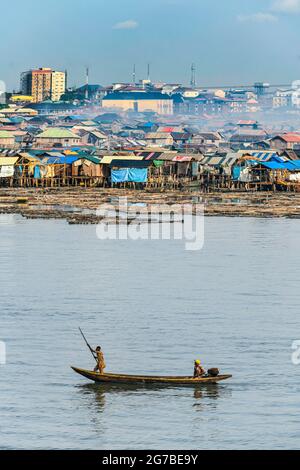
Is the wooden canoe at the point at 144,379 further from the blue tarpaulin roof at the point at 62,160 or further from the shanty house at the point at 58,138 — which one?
the shanty house at the point at 58,138

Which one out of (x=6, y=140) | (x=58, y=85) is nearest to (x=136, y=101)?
(x=58, y=85)

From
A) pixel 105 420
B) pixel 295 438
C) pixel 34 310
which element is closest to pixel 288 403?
pixel 295 438

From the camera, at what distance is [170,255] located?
31828 millimetres

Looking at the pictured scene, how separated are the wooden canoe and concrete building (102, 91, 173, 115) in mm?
170553

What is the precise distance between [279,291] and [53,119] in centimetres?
10252

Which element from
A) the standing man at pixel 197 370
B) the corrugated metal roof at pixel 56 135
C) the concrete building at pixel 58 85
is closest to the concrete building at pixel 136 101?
the concrete building at pixel 58 85

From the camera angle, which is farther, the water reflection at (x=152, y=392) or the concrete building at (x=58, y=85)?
the concrete building at (x=58, y=85)

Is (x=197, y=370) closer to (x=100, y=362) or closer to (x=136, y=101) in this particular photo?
(x=100, y=362)

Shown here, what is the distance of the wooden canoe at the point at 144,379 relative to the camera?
17.1 meters

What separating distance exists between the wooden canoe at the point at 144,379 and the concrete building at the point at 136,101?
170553mm

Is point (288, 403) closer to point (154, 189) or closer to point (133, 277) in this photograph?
point (133, 277)

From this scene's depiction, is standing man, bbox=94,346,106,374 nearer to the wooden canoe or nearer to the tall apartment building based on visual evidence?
the wooden canoe

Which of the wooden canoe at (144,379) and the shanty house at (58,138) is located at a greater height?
the shanty house at (58,138)

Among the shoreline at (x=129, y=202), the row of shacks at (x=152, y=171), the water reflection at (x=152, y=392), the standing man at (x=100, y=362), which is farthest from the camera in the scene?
the row of shacks at (x=152, y=171)
